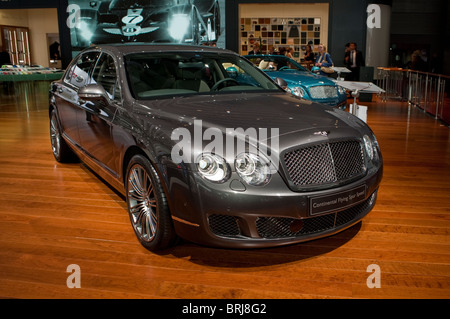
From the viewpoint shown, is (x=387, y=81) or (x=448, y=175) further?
(x=387, y=81)

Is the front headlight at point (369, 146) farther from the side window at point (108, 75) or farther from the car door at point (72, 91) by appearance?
the car door at point (72, 91)

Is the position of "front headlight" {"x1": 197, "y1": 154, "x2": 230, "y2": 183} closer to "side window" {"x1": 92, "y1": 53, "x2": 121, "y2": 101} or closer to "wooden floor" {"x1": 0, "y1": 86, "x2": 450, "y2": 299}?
"wooden floor" {"x1": 0, "y1": 86, "x2": 450, "y2": 299}

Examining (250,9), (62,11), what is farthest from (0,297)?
(62,11)

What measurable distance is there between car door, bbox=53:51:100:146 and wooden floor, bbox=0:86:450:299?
58 cm

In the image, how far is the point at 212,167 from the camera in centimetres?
248

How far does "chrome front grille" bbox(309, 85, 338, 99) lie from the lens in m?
8.13

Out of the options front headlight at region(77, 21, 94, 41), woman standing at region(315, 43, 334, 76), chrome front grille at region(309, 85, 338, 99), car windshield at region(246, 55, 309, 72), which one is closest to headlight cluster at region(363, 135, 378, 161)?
chrome front grille at region(309, 85, 338, 99)

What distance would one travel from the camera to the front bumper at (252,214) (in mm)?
2445

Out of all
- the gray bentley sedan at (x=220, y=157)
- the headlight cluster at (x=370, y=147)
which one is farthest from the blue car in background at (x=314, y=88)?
the headlight cluster at (x=370, y=147)

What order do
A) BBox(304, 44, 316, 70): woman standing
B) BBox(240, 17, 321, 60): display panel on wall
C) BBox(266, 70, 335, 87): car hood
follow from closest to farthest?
BBox(266, 70, 335, 87): car hood → BBox(304, 44, 316, 70): woman standing → BBox(240, 17, 321, 60): display panel on wall

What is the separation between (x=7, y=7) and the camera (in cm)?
1839

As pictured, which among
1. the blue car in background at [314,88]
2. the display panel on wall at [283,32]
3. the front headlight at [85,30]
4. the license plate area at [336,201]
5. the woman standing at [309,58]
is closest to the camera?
the license plate area at [336,201]
